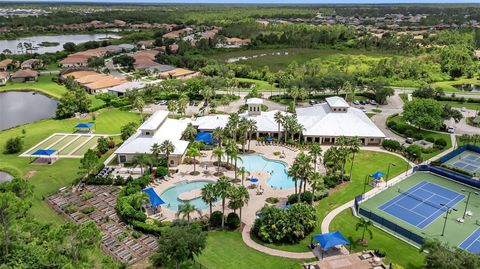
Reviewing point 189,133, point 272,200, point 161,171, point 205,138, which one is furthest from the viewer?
point 205,138

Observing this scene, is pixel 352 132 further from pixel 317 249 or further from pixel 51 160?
pixel 51 160

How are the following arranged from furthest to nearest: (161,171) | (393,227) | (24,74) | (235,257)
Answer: (24,74) < (161,171) < (393,227) < (235,257)

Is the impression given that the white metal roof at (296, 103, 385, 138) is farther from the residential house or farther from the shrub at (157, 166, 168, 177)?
the residential house

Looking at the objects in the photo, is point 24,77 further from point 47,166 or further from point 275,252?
point 275,252

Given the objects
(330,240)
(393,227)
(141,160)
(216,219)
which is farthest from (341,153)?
(141,160)

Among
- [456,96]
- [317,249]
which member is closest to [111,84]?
[317,249]

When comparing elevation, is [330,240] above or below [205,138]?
above

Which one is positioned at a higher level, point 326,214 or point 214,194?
point 214,194
